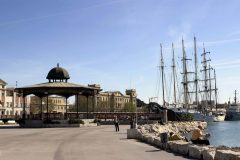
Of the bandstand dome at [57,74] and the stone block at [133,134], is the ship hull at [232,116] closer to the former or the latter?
the bandstand dome at [57,74]

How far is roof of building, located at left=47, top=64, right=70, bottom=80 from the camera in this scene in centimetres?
6388

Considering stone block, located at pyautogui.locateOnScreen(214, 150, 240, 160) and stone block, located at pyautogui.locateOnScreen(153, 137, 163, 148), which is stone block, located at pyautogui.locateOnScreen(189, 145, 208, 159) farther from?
stone block, located at pyautogui.locateOnScreen(153, 137, 163, 148)

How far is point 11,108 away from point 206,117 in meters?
73.0

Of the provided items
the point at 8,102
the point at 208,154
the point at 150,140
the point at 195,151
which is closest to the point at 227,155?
the point at 208,154

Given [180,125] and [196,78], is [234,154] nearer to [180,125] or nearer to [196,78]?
[180,125]

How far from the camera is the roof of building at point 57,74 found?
63875mm

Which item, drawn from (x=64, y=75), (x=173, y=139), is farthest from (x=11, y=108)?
(x=173, y=139)

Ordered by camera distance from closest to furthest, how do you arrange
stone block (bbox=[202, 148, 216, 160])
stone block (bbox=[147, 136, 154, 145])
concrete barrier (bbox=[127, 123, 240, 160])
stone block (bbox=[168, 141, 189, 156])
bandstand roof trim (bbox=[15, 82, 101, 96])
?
concrete barrier (bbox=[127, 123, 240, 160])
stone block (bbox=[202, 148, 216, 160])
stone block (bbox=[168, 141, 189, 156])
stone block (bbox=[147, 136, 154, 145])
bandstand roof trim (bbox=[15, 82, 101, 96])

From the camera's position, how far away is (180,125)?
71625mm

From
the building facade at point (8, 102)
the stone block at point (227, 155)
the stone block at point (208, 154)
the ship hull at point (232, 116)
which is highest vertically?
the building facade at point (8, 102)

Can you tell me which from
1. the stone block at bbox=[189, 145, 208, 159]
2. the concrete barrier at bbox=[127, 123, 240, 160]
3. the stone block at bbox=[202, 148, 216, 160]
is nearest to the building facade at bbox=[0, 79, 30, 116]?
the concrete barrier at bbox=[127, 123, 240, 160]

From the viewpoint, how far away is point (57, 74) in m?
63.8

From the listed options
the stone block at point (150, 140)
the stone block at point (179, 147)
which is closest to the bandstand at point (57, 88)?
the stone block at point (150, 140)

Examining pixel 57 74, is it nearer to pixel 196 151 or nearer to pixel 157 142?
pixel 157 142
